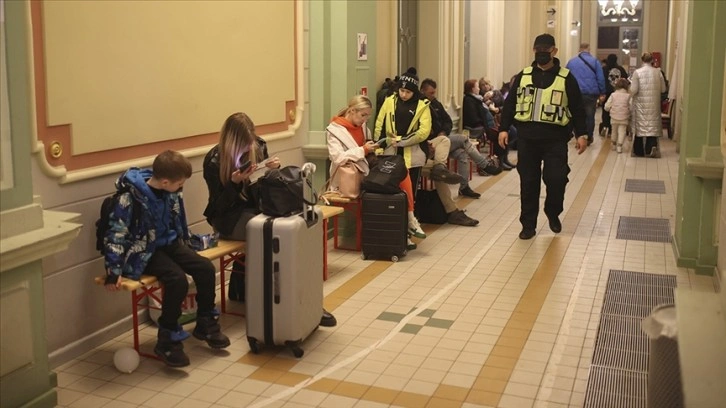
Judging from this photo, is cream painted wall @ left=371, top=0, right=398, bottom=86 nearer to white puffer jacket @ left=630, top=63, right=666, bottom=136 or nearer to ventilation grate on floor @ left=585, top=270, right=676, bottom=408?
ventilation grate on floor @ left=585, top=270, right=676, bottom=408

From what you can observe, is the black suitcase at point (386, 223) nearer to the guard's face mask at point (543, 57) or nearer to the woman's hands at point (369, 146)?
the woman's hands at point (369, 146)

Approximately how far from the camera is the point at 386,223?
6605 mm

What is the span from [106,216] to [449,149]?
4.70m

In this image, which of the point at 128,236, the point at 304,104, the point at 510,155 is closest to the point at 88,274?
the point at 128,236

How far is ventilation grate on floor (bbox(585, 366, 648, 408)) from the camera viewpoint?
3.99 meters

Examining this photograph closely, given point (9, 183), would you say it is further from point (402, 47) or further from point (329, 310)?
point (402, 47)

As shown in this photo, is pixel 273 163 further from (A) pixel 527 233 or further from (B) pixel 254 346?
(A) pixel 527 233

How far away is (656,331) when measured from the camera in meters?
3.00

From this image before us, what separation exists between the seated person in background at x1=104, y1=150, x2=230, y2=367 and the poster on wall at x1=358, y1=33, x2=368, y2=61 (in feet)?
10.9

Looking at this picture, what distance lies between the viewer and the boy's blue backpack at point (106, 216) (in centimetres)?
430

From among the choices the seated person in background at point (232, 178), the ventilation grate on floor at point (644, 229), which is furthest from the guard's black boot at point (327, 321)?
the ventilation grate on floor at point (644, 229)

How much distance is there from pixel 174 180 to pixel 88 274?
0.77 meters

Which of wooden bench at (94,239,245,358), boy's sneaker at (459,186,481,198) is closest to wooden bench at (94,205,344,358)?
wooden bench at (94,239,245,358)

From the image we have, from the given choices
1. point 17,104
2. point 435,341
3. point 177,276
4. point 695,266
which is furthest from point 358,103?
point 17,104
